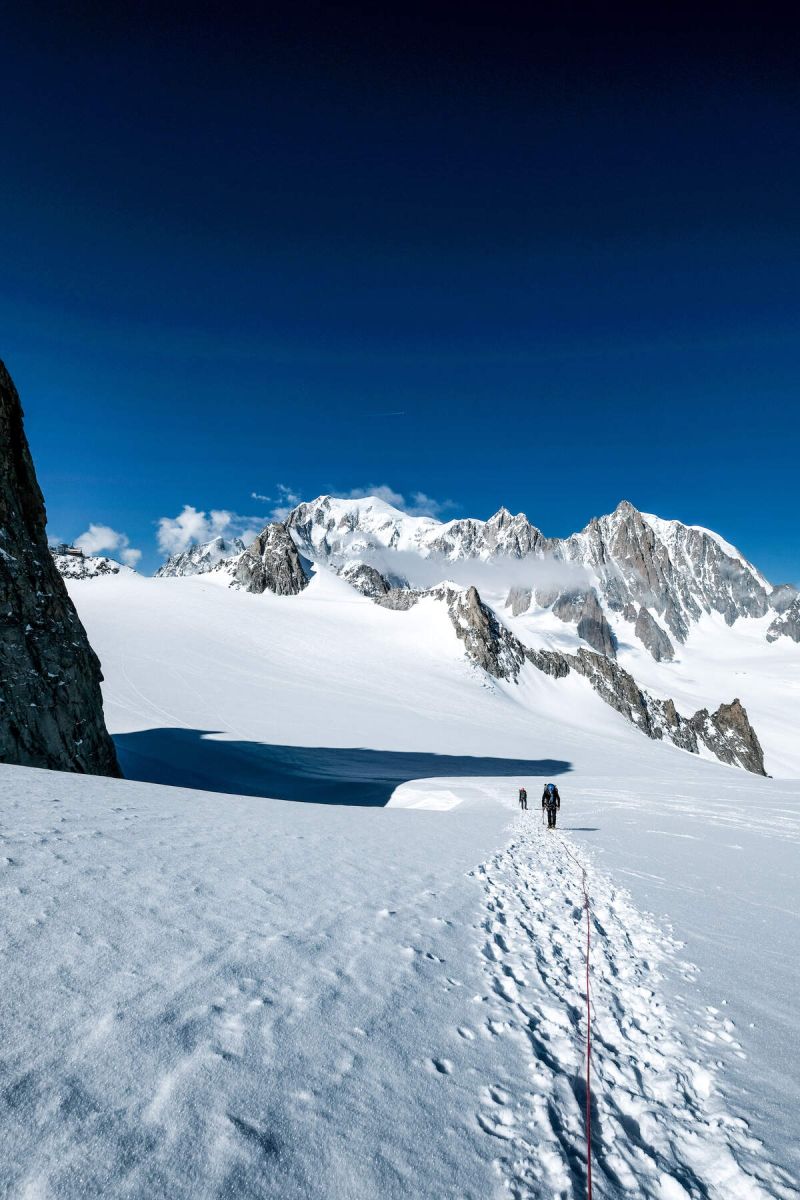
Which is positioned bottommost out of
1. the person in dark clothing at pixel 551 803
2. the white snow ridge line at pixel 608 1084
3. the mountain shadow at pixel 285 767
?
the mountain shadow at pixel 285 767

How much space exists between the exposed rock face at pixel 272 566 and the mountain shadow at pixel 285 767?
8070 centimetres

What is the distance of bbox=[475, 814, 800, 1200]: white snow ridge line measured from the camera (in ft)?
9.43

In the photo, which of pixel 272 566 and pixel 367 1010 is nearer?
pixel 367 1010

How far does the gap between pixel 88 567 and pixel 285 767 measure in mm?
93338

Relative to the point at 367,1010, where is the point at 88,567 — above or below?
above

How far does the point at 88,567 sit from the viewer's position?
10681cm

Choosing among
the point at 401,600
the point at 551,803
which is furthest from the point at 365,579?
the point at 551,803

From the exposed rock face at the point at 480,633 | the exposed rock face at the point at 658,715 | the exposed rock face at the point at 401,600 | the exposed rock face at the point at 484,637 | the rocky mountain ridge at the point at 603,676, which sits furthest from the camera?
the exposed rock face at the point at 401,600

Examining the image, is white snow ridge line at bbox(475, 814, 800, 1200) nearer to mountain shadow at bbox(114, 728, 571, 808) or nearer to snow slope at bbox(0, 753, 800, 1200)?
snow slope at bbox(0, 753, 800, 1200)

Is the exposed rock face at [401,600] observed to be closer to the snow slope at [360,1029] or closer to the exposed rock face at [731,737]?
the exposed rock face at [731,737]

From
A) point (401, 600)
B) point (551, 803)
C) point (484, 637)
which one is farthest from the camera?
point (401, 600)

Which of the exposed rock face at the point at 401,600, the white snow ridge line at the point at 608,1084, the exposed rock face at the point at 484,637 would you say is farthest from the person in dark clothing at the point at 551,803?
the exposed rock face at the point at 401,600

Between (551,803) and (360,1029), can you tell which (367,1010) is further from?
(551,803)

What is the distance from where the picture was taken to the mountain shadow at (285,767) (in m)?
26.5
